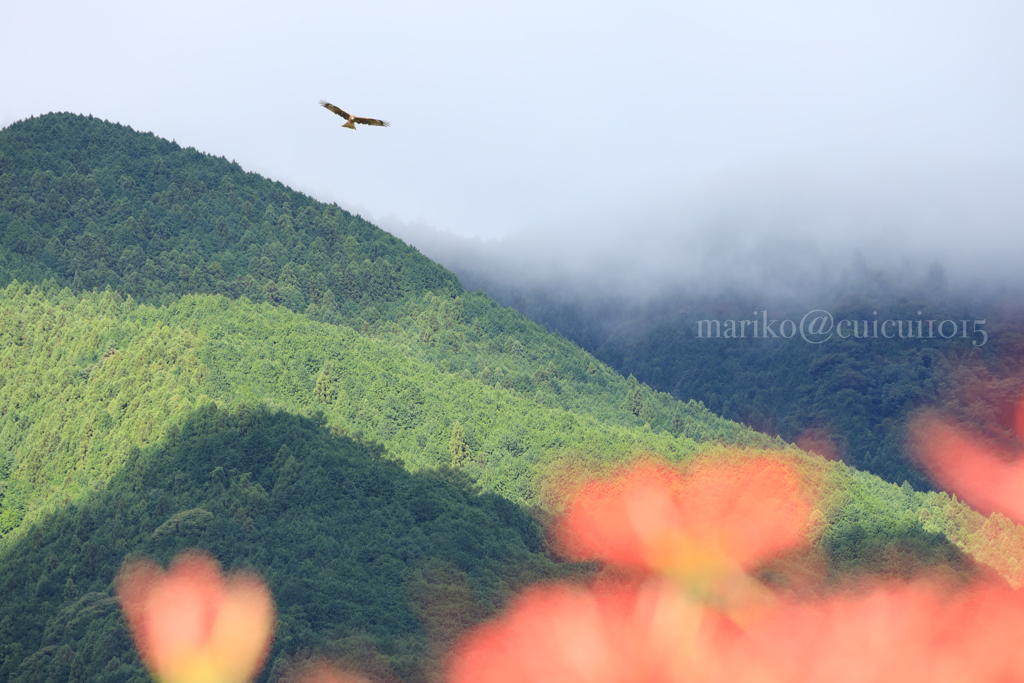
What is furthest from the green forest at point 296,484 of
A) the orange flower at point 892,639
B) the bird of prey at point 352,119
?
the bird of prey at point 352,119

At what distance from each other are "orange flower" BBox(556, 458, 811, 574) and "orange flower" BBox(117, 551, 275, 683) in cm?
3808

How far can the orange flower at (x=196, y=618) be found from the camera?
11806 centimetres

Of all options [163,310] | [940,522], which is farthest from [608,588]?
[163,310]

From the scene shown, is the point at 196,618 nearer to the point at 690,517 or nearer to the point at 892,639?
the point at 690,517

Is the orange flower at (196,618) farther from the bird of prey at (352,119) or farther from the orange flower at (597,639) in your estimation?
the bird of prey at (352,119)

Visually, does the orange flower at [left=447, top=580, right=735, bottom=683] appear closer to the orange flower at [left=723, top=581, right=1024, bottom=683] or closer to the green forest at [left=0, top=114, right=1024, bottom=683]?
the green forest at [left=0, top=114, right=1024, bottom=683]

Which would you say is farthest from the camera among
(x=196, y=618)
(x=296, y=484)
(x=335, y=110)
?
(x=296, y=484)

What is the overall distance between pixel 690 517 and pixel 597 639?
3029 cm

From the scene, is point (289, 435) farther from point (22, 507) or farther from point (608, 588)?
point (608, 588)

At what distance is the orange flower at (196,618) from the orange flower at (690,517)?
125 ft

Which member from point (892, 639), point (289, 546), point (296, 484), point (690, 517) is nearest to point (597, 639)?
point (892, 639)

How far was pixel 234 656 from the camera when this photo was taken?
11944 cm

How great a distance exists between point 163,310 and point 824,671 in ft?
338

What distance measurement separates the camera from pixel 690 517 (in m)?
160
